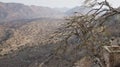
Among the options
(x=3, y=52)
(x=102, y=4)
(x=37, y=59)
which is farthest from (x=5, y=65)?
(x=102, y=4)

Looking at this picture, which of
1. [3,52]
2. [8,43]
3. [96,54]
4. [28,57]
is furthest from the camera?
[8,43]

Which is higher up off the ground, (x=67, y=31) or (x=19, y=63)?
(x=67, y=31)

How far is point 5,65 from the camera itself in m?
50.9

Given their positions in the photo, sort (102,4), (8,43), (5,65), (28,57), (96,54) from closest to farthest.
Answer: (102,4)
(96,54)
(5,65)
(28,57)
(8,43)

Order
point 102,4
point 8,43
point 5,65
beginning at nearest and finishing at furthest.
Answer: point 102,4, point 5,65, point 8,43

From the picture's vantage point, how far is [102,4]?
1174 cm

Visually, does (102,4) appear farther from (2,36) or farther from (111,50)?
(2,36)

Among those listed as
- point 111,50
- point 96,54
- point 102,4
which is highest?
point 102,4

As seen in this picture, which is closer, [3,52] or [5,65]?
[5,65]

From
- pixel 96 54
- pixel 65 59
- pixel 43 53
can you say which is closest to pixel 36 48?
pixel 43 53

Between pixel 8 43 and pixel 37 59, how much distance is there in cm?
2261

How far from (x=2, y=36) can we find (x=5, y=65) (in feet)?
114

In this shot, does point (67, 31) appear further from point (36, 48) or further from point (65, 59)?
point (36, 48)

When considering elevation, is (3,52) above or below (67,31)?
below
